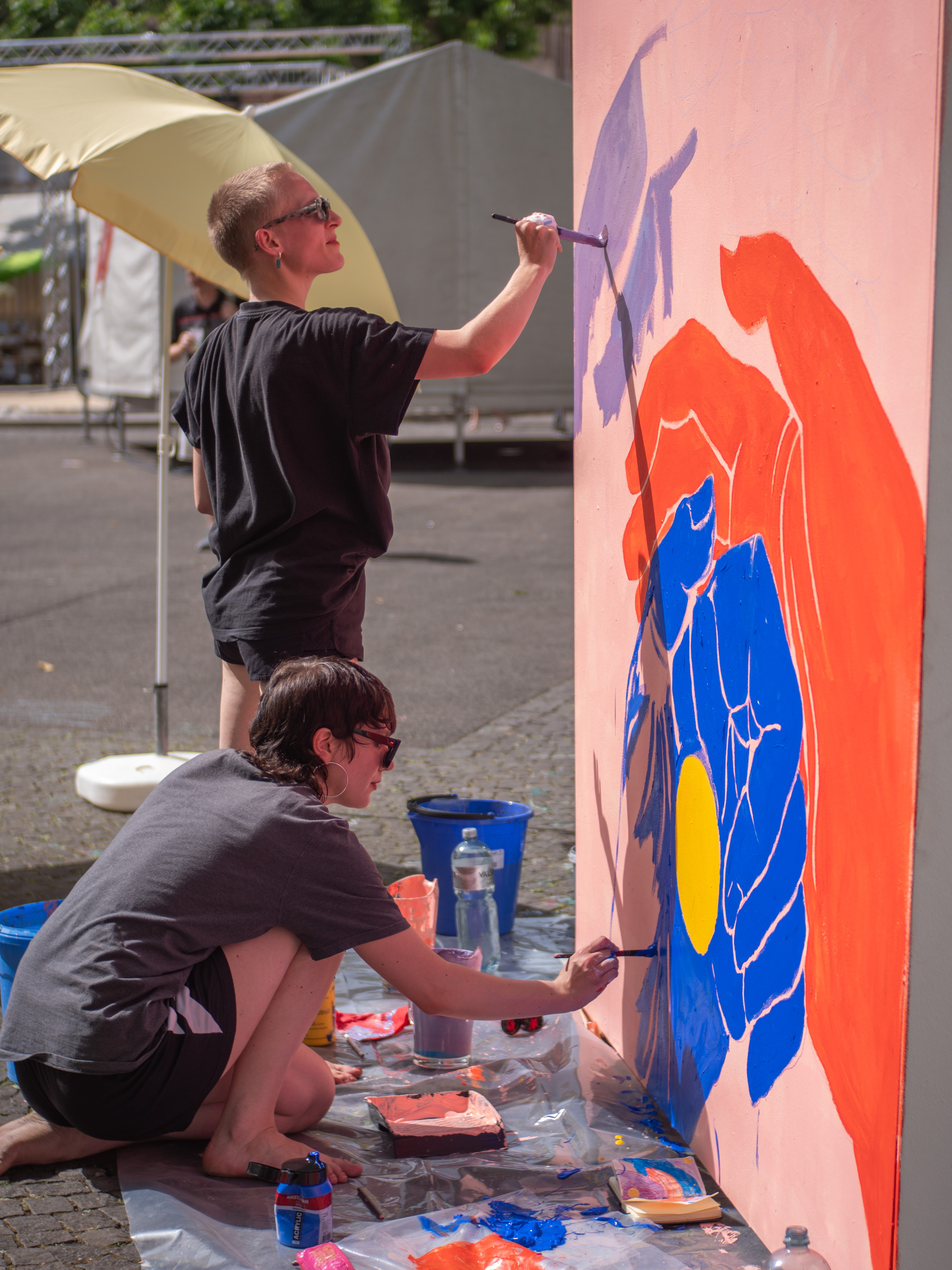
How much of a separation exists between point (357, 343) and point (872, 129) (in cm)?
114

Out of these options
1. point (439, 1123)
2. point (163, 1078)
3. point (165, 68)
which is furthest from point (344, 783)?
point (165, 68)

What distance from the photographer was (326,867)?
2426 millimetres

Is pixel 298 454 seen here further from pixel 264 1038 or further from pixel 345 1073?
pixel 345 1073

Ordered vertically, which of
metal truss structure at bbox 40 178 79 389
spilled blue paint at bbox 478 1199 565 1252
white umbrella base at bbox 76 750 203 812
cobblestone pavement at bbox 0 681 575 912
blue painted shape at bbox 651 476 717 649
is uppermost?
metal truss structure at bbox 40 178 79 389

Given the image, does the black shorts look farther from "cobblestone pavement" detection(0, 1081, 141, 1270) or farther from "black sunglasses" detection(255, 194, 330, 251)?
"black sunglasses" detection(255, 194, 330, 251)

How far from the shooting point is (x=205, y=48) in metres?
24.8

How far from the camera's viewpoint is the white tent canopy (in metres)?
13.0

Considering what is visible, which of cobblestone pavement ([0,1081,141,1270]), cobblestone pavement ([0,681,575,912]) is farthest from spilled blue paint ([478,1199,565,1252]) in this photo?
cobblestone pavement ([0,681,575,912])

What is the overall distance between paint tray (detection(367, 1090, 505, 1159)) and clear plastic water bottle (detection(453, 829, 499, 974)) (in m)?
0.69

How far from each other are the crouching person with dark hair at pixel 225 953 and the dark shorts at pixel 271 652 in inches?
11.6

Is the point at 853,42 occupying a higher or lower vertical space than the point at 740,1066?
higher

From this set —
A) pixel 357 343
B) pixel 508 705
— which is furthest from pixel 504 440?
pixel 357 343

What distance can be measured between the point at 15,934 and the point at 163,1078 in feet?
2.08

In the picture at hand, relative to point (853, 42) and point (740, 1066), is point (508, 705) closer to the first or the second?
point (740, 1066)
